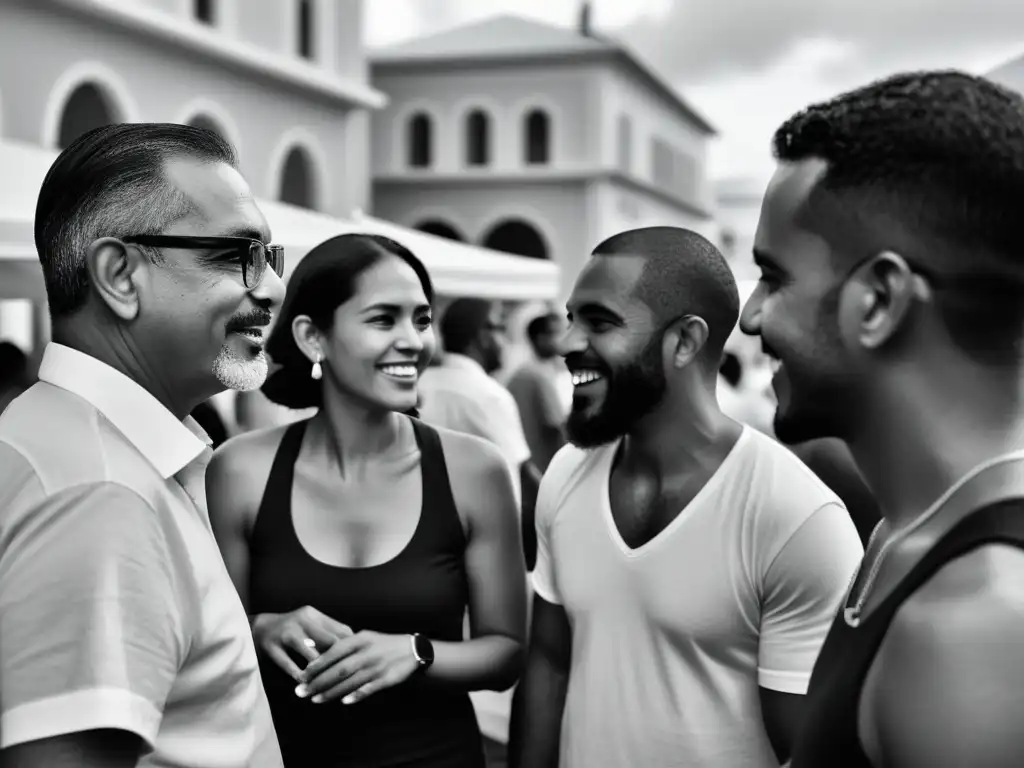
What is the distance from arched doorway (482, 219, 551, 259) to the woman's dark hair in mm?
28040

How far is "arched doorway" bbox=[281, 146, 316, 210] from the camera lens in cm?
2017

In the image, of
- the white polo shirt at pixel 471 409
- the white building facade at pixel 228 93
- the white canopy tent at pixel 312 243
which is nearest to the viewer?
the white canopy tent at pixel 312 243

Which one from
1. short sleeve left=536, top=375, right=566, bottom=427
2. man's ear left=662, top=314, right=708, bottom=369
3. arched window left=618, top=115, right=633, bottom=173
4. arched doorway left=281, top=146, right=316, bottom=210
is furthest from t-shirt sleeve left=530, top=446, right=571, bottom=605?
arched window left=618, top=115, right=633, bottom=173

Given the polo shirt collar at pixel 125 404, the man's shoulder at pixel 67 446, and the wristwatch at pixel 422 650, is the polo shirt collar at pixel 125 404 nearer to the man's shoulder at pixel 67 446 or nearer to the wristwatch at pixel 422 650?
the man's shoulder at pixel 67 446

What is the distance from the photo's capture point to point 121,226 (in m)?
1.72

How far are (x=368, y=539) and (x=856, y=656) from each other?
1.58 meters

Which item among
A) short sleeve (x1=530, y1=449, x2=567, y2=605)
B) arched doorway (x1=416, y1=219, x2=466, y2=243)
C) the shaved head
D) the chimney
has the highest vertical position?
the chimney

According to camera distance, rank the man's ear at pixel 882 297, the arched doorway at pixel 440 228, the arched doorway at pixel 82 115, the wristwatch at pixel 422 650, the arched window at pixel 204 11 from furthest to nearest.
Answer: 1. the arched doorway at pixel 440 228
2. the arched window at pixel 204 11
3. the arched doorway at pixel 82 115
4. the wristwatch at pixel 422 650
5. the man's ear at pixel 882 297

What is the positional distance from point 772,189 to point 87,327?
1.02 metres

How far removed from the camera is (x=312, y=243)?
220 inches

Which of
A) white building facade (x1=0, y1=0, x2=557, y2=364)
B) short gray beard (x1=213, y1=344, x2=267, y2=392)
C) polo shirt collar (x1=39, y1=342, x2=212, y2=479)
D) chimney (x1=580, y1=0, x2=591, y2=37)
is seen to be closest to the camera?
polo shirt collar (x1=39, y1=342, x2=212, y2=479)

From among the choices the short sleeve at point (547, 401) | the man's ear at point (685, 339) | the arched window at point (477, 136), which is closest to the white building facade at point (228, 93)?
the short sleeve at point (547, 401)

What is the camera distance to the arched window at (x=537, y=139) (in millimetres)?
30859

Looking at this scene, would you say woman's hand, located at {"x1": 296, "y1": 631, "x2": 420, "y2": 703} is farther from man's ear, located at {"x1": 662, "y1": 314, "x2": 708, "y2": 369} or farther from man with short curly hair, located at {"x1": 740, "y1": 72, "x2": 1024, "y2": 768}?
man with short curly hair, located at {"x1": 740, "y1": 72, "x2": 1024, "y2": 768}
